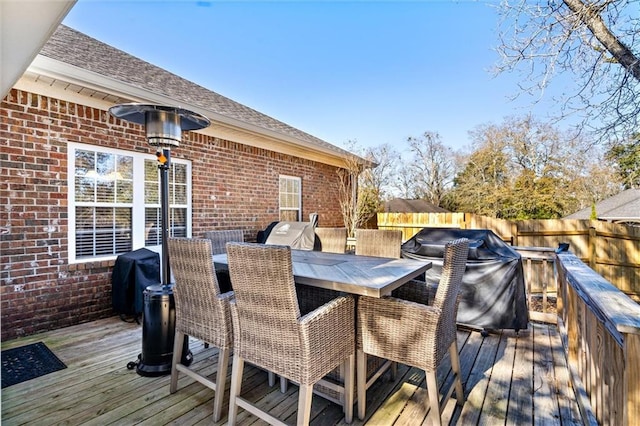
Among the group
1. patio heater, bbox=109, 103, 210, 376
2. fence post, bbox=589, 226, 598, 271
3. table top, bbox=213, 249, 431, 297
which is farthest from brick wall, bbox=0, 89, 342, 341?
fence post, bbox=589, 226, 598, 271

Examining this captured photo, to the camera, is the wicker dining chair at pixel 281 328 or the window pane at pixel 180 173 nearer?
the wicker dining chair at pixel 281 328

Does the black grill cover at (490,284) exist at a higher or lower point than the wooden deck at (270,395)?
higher

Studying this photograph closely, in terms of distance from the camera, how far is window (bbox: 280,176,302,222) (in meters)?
6.93

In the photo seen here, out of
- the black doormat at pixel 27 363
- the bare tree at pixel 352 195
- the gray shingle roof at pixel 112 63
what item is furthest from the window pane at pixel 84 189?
the bare tree at pixel 352 195

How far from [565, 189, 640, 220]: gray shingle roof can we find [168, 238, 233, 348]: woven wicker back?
1594cm

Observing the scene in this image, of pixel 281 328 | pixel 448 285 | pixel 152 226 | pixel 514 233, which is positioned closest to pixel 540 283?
pixel 514 233

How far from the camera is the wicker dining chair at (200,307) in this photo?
2105mm

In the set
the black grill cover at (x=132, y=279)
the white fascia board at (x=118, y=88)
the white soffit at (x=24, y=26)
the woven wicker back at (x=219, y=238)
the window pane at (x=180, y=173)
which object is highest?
the white fascia board at (x=118, y=88)

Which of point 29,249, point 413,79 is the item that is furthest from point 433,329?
point 413,79

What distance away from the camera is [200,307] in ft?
7.33

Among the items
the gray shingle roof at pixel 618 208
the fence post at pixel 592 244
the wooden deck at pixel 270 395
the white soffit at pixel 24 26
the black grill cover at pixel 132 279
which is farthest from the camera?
the gray shingle roof at pixel 618 208

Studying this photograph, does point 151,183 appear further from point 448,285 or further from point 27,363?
point 448,285

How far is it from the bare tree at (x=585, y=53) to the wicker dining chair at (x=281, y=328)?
3.66 m

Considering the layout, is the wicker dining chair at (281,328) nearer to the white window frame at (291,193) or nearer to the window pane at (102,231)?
the window pane at (102,231)
